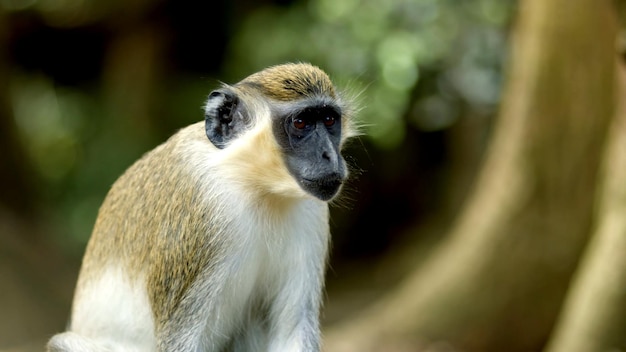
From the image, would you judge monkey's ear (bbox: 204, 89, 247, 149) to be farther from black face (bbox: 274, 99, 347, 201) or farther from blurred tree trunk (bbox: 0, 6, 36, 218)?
blurred tree trunk (bbox: 0, 6, 36, 218)

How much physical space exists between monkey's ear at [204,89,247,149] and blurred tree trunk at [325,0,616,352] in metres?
3.71

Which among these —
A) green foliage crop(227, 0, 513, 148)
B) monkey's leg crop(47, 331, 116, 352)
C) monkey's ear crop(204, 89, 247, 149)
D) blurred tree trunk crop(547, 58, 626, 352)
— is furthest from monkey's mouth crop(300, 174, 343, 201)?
green foliage crop(227, 0, 513, 148)

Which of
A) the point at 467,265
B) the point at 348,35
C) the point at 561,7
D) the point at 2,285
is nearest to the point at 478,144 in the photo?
the point at 348,35

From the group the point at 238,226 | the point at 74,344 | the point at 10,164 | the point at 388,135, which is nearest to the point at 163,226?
the point at 238,226

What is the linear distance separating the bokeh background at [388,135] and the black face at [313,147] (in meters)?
3.21

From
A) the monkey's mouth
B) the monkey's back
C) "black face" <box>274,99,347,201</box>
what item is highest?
"black face" <box>274,99,347,201</box>

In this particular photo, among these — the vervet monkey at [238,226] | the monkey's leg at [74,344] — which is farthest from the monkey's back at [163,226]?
the monkey's leg at [74,344]

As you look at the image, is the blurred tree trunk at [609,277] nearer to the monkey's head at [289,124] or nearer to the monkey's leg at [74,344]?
the monkey's head at [289,124]

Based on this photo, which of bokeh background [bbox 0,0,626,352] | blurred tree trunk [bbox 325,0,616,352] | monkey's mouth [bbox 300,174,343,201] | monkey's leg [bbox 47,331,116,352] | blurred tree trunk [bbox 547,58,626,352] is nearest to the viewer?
monkey's mouth [bbox 300,174,343,201]

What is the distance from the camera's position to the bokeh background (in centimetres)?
718

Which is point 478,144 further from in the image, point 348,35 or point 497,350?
point 497,350

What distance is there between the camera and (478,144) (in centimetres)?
1145

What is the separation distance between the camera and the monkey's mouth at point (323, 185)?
3.68m

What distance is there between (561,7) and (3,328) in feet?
24.5
